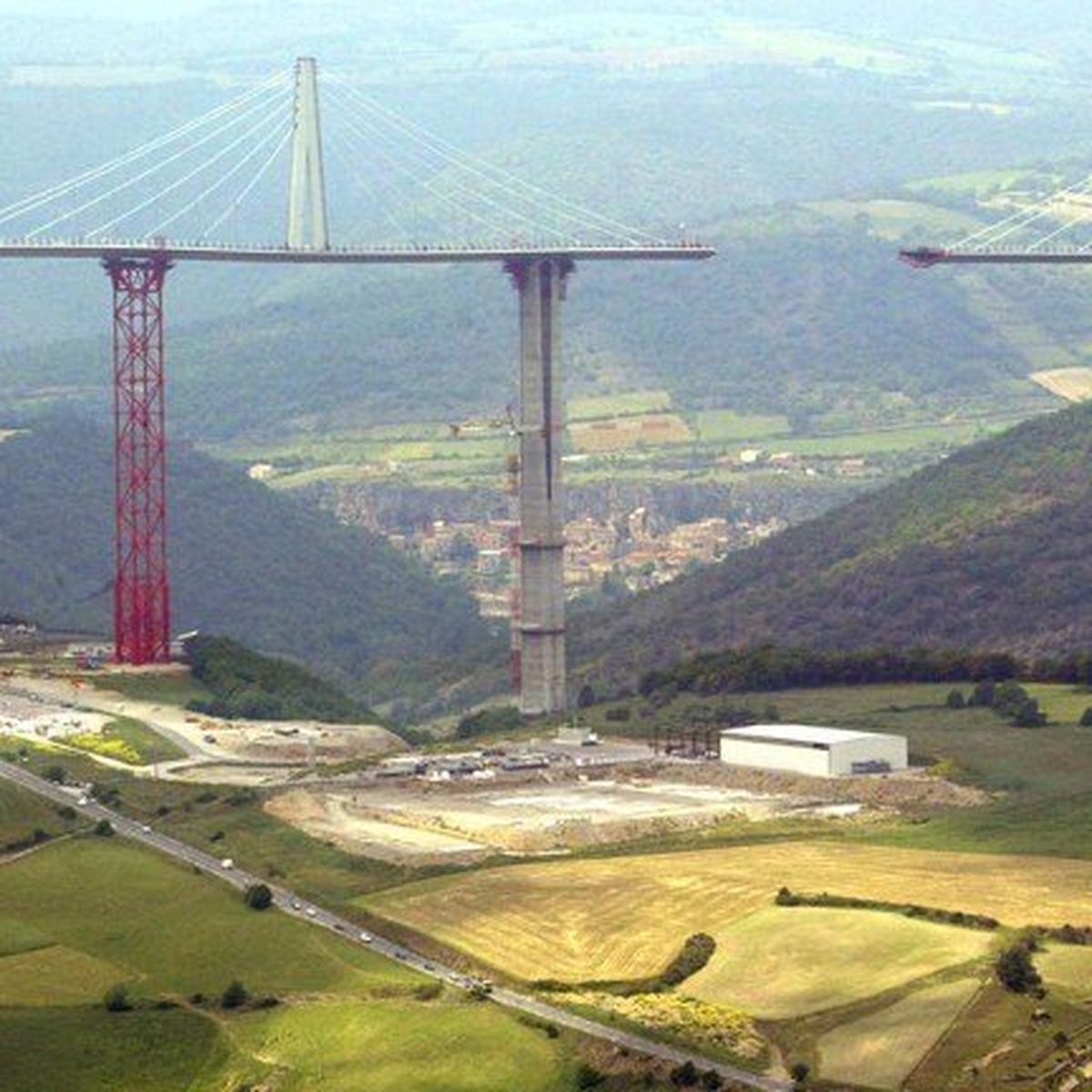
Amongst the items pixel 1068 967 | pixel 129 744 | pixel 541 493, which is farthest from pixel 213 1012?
pixel 541 493

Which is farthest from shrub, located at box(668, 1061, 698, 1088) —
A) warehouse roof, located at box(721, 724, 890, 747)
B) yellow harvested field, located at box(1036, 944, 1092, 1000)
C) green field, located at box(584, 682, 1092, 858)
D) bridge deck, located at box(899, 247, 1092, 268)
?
bridge deck, located at box(899, 247, 1092, 268)

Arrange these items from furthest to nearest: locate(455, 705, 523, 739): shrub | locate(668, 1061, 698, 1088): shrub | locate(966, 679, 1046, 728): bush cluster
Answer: locate(455, 705, 523, 739): shrub < locate(966, 679, 1046, 728): bush cluster < locate(668, 1061, 698, 1088): shrub

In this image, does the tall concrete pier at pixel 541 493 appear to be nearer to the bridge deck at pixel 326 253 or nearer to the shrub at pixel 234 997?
the bridge deck at pixel 326 253

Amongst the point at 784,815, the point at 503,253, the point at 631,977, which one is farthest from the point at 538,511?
the point at 631,977

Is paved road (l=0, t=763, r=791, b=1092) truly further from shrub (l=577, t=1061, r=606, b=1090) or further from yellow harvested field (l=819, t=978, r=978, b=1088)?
yellow harvested field (l=819, t=978, r=978, b=1088)

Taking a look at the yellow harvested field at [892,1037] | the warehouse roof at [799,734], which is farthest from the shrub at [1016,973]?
the warehouse roof at [799,734]

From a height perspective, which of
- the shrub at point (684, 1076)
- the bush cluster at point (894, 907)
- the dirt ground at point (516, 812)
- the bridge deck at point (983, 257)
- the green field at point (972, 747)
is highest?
the bridge deck at point (983, 257)
